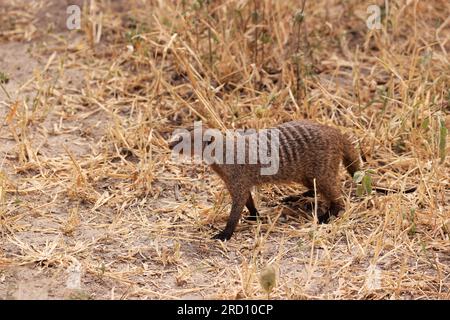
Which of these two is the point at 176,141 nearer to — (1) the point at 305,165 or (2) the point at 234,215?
(2) the point at 234,215

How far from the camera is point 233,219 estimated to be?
430 centimetres

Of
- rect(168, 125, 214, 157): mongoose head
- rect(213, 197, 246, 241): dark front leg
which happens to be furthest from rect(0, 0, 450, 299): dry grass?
rect(168, 125, 214, 157): mongoose head

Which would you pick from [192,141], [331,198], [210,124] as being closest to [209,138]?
[192,141]

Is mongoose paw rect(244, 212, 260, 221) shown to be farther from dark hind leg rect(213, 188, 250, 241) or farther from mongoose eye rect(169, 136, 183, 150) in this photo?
mongoose eye rect(169, 136, 183, 150)

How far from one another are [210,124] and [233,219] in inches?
41.1

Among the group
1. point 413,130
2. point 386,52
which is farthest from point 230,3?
point 413,130

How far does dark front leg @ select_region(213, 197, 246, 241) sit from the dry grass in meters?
0.07

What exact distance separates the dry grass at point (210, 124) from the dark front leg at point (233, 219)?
66mm

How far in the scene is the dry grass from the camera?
399 centimetres

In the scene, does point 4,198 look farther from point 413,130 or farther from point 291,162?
point 413,130

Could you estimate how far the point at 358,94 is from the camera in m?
5.34

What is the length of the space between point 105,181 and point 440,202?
187 cm

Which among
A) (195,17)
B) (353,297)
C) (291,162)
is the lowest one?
(353,297)

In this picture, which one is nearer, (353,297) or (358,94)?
(353,297)
